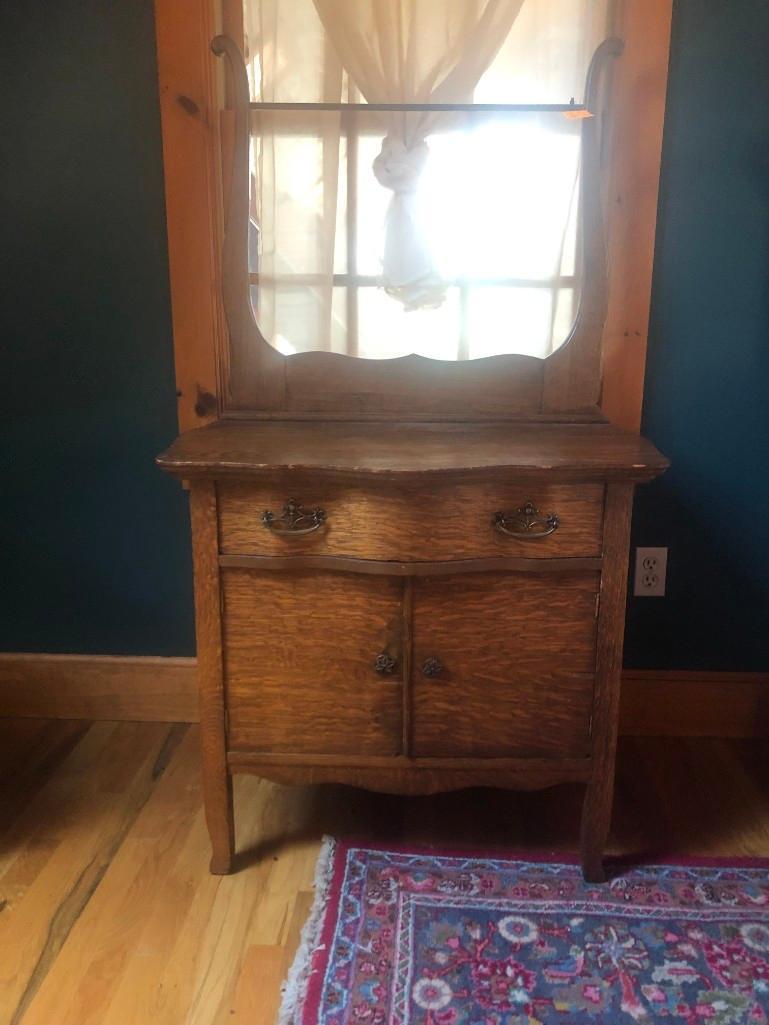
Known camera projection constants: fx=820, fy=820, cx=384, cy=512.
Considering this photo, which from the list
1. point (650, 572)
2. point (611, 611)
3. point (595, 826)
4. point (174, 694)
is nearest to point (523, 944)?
point (595, 826)

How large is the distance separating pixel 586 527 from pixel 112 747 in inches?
47.9

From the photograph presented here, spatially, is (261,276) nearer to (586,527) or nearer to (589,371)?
(589,371)

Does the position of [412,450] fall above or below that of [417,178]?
below

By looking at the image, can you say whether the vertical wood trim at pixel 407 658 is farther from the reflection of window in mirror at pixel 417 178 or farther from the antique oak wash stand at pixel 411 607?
the reflection of window in mirror at pixel 417 178

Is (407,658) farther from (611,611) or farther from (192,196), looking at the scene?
(192,196)

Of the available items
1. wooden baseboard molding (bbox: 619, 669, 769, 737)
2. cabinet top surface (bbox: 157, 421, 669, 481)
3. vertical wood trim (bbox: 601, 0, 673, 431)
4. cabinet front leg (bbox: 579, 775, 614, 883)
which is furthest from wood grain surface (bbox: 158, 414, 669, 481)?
wooden baseboard molding (bbox: 619, 669, 769, 737)

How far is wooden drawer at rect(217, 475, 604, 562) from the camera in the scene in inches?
50.6

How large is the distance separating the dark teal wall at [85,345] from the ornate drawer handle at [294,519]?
0.63 metres

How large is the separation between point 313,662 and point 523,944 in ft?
1.83

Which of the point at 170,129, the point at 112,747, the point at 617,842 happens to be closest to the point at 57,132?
the point at 170,129

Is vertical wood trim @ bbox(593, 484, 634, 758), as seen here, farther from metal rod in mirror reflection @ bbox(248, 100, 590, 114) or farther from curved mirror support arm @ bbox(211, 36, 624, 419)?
metal rod in mirror reflection @ bbox(248, 100, 590, 114)

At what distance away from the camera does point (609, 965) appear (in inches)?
49.9

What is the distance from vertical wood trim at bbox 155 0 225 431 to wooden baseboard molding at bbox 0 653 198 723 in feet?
1.96

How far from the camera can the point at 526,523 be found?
1306mm
